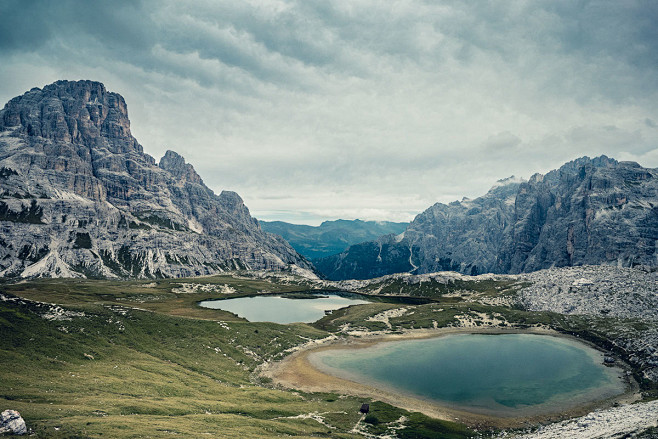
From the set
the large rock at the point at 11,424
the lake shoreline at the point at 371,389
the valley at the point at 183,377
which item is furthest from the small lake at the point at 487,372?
the large rock at the point at 11,424

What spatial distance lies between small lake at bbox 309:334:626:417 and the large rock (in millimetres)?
67585

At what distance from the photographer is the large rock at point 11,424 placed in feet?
110

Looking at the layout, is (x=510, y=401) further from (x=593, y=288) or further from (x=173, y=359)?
(x=593, y=288)

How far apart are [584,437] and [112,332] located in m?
101

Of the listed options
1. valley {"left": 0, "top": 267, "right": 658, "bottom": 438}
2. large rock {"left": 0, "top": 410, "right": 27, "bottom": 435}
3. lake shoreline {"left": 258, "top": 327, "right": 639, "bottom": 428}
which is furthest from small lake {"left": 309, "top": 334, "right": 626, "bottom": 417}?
large rock {"left": 0, "top": 410, "right": 27, "bottom": 435}

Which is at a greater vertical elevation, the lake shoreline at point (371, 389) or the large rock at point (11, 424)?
the large rock at point (11, 424)

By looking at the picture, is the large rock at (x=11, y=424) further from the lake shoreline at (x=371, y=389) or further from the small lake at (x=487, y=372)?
the small lake at (x=487, y=372)

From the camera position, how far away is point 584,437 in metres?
42.6

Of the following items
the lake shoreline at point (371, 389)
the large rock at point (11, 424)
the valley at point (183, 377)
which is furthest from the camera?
the lake shoreline at point (371, 389)

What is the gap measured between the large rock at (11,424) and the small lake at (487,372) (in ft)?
222

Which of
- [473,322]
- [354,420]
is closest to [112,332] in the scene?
[354,420]

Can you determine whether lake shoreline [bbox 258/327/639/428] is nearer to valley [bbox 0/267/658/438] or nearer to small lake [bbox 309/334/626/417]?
valley [bbox 0/267/658/438]

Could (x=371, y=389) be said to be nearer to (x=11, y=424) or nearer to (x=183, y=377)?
(x=183, y=377)

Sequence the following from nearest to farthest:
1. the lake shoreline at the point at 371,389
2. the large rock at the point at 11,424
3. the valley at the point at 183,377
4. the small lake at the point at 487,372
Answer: the large rock at the point at 11,424 < the valley at the point at 183,377 < the lake shoreline at the point at 371,389 < the small lake at the point at 487,372
